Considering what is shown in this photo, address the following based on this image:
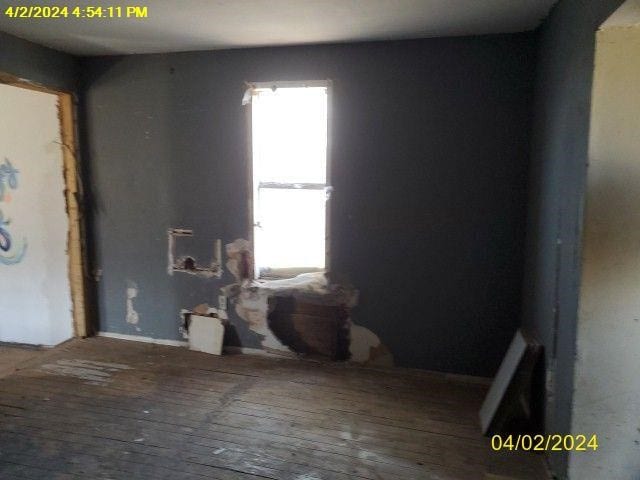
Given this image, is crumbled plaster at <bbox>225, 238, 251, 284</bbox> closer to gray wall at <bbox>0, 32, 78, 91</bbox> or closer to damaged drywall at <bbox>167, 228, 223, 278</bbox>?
damaged drywall at <bbox>167, 228, 223, 278</bbox>

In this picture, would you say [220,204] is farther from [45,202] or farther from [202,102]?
[45,202]

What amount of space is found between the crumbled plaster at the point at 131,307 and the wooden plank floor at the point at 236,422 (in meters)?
0.36

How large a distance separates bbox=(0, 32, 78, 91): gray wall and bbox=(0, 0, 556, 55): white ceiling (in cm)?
9

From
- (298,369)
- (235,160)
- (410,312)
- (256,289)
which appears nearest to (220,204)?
(235,160)

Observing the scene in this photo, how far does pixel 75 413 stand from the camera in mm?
2674

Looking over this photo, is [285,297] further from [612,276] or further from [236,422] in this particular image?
[612,276]

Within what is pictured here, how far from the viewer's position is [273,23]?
268 cm

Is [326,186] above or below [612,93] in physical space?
below

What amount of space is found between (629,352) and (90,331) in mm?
3892

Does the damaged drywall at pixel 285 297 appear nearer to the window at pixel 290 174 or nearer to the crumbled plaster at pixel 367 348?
the crumbled plaster at pixel 367 348

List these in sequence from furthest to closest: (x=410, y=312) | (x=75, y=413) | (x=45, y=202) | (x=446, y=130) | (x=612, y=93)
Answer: (x=45, y=202)
(x=410, y=312)
(x=446, y=130)
(x=75, y=413)
(x=612, y=93)

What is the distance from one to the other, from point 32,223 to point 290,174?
245cm

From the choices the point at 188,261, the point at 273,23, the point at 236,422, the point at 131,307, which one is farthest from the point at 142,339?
the point at 273,23
